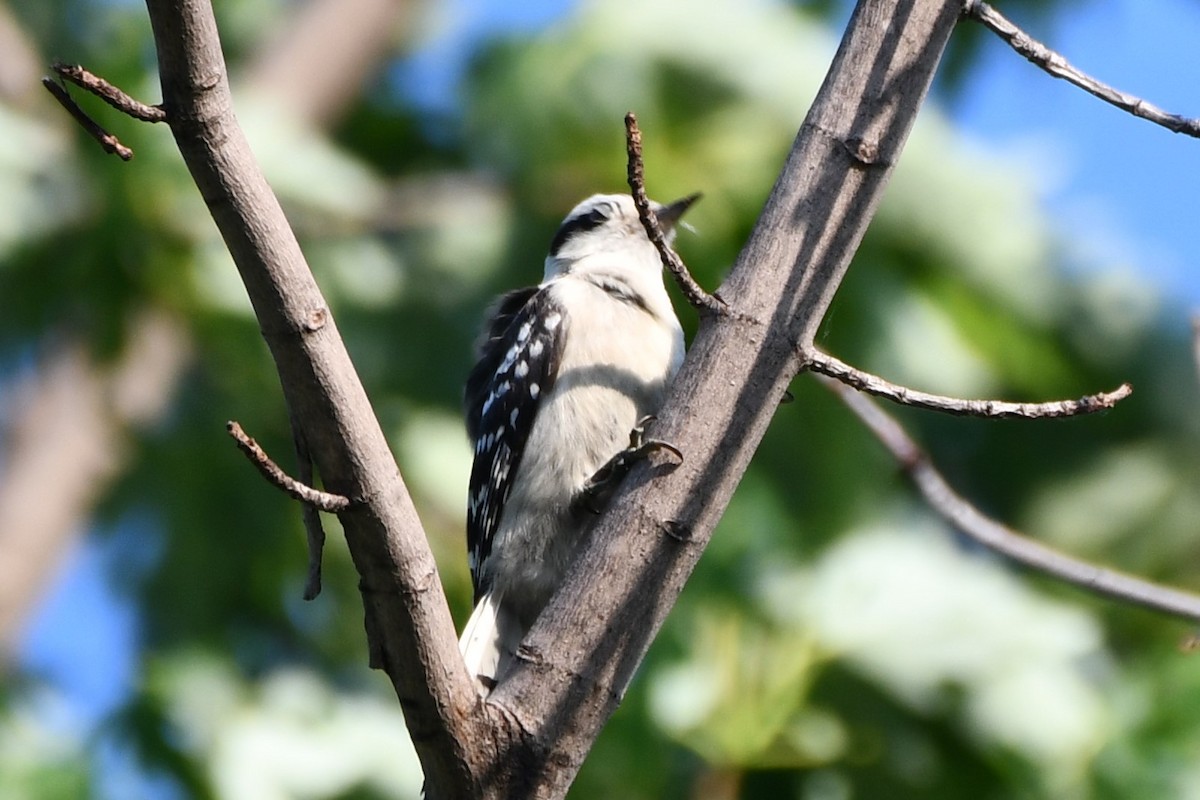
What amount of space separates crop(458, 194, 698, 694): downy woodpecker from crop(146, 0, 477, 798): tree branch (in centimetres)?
101

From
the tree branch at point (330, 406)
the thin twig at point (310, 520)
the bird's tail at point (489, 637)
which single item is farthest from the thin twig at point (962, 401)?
the bird's tail at point (489, 637)

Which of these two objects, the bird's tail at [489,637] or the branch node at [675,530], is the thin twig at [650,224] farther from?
the bird's tail at [489,637]

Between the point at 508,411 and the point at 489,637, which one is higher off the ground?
the point at 508,411

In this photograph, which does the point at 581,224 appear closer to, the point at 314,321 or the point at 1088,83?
the point at 1088,83

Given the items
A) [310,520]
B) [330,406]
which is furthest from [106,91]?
[310,520]

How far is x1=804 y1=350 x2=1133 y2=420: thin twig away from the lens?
7.86 ft

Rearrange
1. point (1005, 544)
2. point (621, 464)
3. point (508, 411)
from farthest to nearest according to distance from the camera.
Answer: point (508, 411) < point (1005, 544) < point (621, 464)

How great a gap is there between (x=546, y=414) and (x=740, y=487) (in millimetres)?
3553

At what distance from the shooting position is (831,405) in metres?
8.16

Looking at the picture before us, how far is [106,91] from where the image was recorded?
2.06 m

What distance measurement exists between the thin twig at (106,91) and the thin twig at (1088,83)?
1514 millimetres

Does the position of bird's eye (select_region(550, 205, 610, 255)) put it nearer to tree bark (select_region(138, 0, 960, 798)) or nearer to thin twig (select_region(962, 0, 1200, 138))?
tree bark (select_region(138, 0, 960, 798))

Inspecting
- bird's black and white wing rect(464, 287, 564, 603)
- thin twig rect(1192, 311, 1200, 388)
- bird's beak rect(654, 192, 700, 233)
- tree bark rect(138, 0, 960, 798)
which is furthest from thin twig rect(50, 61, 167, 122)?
bird's beak rect(654, 192, 700, 233)

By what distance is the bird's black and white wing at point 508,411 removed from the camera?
4199 millimetres
